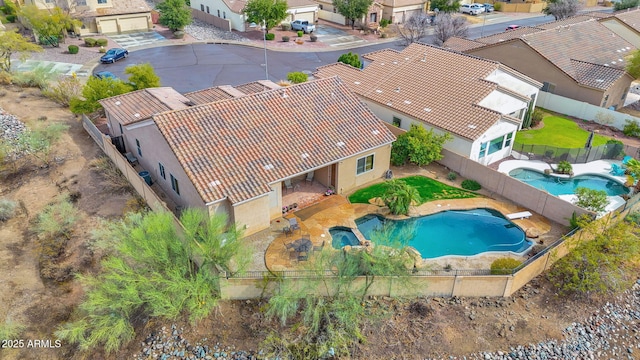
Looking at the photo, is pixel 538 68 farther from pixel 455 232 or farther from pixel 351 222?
pixel 351 222

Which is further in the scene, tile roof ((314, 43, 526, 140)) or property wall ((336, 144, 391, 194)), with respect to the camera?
tile roof ((314, 43, 526, 140))

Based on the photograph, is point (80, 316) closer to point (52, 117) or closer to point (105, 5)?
point (52, 117)

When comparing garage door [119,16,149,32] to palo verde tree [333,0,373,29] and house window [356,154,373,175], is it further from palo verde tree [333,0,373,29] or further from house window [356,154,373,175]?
house window [356,154,373,175]

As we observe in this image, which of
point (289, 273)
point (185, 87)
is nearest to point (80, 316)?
point (289, 273)

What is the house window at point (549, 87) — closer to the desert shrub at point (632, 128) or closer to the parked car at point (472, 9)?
the desert shrub at point (632, 128)

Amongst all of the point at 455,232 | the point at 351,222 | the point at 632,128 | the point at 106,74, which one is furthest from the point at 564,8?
the point at 106,74

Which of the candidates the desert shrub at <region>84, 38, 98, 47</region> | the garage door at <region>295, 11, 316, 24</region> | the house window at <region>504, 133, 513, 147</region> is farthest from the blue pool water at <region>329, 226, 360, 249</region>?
the garage door at <region>295, 11, 316, 24</region>
